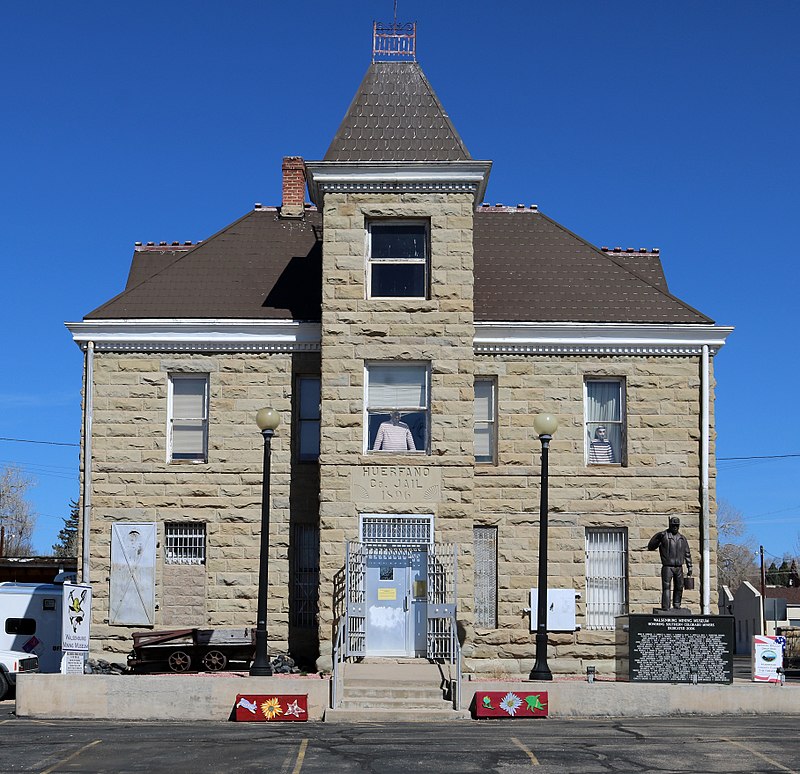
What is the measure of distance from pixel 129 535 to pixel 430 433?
6.69 m

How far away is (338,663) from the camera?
73.0 feet

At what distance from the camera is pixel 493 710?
68.3 ft

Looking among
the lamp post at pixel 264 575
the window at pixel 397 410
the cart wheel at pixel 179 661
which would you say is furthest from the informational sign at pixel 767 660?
the cart wheel at pixel 179 661

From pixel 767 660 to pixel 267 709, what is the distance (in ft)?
31.3

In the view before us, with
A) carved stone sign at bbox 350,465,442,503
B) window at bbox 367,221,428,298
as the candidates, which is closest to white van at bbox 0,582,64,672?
carved stone sign at bbox 350,465,442,503

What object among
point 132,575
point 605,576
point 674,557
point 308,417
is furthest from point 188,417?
point 674,557

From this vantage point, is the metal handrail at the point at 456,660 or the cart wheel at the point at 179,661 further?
the cart wheel at the point at 179,661

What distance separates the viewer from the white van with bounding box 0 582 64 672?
29453mm

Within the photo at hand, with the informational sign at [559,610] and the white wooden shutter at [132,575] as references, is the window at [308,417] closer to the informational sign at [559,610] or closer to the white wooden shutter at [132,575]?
the white wooden shutter at [132,575]

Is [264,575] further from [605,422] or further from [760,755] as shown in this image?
[760,755]

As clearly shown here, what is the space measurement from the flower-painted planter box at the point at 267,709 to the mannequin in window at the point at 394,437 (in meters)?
6.32

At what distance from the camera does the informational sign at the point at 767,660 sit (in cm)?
2364

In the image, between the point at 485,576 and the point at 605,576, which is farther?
the point at 605,576

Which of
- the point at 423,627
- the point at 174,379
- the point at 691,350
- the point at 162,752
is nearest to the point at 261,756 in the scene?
the point at 162,752
